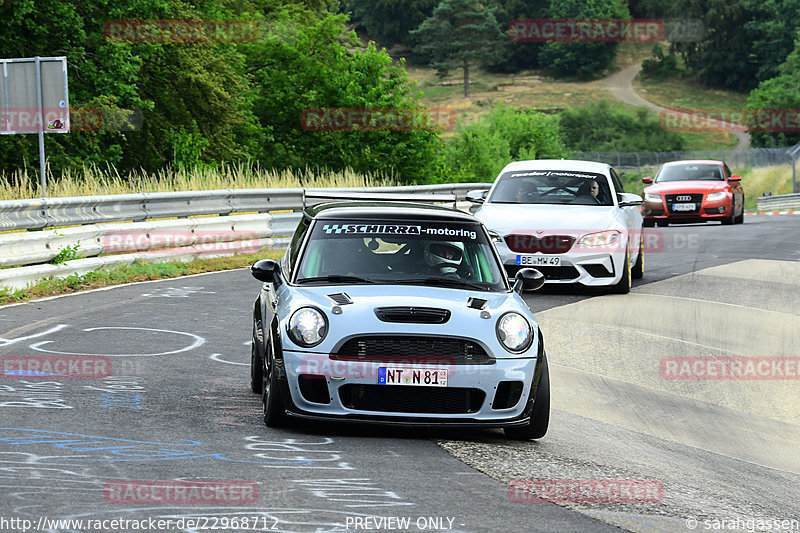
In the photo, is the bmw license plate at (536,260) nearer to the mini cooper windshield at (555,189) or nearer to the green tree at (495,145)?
the mini cooper windshield at (555,189)

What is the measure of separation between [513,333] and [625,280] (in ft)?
26.0

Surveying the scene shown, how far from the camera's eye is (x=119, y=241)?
1631 cm

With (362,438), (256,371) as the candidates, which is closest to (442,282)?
(362,438)

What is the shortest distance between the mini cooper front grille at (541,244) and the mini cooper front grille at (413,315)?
24.1 ft

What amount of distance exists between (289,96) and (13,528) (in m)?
43.2

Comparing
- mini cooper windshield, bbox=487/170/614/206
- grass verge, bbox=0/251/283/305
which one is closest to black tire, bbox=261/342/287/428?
grass verge, bbox=0/251/283/305

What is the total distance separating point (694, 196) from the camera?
89.7 ft

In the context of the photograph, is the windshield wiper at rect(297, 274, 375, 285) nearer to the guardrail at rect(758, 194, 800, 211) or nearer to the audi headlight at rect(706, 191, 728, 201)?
the audi headlight at rect(706, 191, 728, 201)

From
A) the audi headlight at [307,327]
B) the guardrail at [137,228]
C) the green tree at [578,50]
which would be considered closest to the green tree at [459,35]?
the green tree at [578,50]

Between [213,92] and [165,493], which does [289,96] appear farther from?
[165,493]

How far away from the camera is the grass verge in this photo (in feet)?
45.1

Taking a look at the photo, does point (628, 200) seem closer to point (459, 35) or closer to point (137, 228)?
point (137, 228)

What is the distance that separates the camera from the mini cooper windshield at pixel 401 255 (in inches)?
307

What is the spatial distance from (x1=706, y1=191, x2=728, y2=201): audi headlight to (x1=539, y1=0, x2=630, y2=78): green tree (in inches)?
4453
